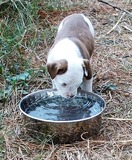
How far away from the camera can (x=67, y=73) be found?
339 cm

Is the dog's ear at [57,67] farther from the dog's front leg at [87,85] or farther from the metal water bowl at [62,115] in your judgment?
the dog's front leg at [87,85]

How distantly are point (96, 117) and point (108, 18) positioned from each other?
8.96 ft

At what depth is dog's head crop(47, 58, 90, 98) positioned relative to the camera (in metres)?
3.38

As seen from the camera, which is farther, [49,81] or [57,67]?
[49,81]

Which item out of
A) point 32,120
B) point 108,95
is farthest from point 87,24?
point 32,120

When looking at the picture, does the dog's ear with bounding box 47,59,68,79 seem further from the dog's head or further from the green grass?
the green grass

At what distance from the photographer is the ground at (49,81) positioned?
325 centimetres

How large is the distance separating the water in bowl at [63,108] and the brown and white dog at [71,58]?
138 millimetres

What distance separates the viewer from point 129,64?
15.1ft

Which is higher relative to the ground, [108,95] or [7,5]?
[7,5]

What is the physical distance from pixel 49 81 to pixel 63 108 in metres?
0.62

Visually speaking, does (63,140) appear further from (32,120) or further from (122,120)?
(122,120)

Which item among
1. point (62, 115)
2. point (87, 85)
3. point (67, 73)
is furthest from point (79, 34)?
point (62, 115)

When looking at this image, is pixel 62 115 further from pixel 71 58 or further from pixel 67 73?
pixel 71 58
